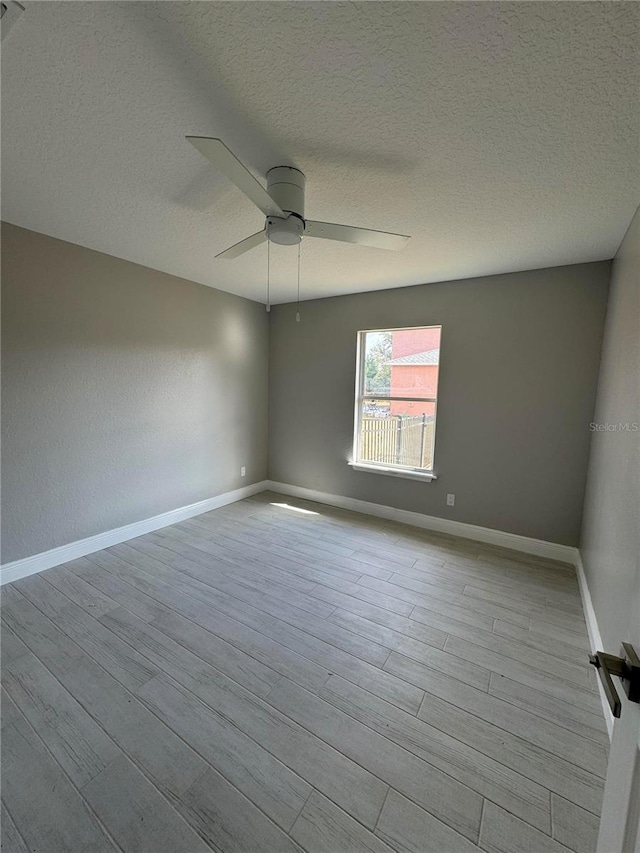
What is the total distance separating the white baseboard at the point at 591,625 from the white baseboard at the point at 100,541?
3.51 m

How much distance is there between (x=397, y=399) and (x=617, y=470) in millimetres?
2134

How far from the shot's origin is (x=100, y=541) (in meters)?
2.95

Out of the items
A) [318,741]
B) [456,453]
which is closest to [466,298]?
[456,453]

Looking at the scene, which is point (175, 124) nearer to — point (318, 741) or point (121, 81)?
point (121, 81)

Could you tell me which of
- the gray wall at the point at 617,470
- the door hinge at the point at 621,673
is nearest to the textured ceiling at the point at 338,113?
the gray wall at the point at 617,470

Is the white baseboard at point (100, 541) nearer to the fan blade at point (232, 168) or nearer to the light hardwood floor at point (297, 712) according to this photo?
the light hardwood floor at point (297, 712)

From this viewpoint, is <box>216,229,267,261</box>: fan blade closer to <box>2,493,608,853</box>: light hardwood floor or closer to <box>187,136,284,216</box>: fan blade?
<box>187,136,284,216</box>: fan blade

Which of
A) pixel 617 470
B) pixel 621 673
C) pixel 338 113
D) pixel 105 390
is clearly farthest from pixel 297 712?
pixel 105 390

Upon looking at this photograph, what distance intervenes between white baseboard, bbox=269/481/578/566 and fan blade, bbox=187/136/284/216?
313 centimetres

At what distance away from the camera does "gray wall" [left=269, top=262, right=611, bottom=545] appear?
9.19 feet

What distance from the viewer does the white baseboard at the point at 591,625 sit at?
1.52 metres

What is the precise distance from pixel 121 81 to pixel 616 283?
3.07m

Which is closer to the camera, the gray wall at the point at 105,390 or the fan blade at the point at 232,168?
the fan blade at the point at 232,168

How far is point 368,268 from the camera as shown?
300 cm
